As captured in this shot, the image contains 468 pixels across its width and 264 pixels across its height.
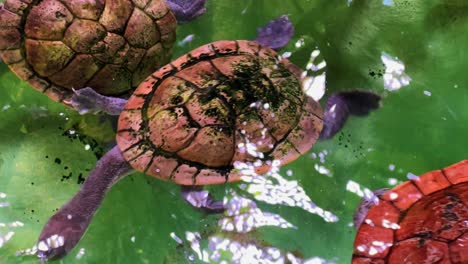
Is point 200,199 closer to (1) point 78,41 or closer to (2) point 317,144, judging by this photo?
(2) point 317,144

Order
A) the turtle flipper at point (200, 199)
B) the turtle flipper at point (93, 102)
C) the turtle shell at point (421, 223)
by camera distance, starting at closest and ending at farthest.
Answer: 1. the turtle shell at point (421, 223)
2. the turtle flipper at point (93, 102)
3. the turtle flipper at point (200, 199)

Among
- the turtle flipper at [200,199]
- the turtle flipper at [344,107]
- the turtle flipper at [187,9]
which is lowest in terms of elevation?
the turtle flipper at [200,199]

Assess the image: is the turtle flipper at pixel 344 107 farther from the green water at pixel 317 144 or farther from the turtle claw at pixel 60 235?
the turtle claw at pixel 60 235

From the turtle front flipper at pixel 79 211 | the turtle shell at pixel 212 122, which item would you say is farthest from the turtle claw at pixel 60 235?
the turtle shell at pixel 212 122

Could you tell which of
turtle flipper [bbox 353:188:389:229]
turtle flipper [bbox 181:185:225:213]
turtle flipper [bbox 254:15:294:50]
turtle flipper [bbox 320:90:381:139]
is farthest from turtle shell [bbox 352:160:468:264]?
turtle flipper [bbox 254:15:294:50]

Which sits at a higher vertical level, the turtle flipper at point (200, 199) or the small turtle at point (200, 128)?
the small turtle at point (200, 128)

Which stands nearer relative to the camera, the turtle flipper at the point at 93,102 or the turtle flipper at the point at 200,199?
the turtle flipper at the point at 93,102

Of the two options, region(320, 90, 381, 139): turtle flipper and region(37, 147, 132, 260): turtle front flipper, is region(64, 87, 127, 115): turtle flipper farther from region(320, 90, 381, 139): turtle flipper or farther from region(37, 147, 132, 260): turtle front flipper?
region(320, 90, 381, 139): turtle flipper

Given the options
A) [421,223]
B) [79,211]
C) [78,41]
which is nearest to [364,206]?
[421,223]

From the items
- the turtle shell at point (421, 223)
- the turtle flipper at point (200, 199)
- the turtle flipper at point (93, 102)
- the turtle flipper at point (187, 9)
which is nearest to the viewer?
the turtle shell at point (421, 223)
